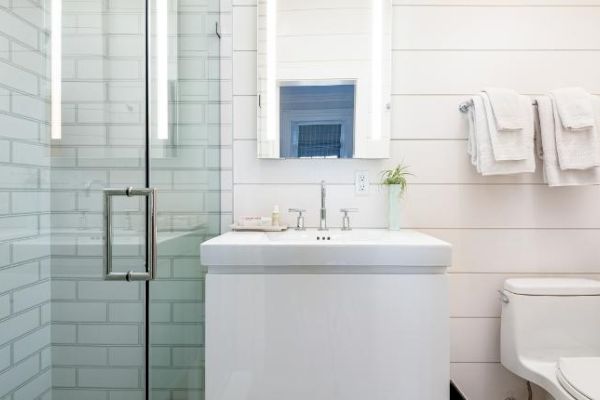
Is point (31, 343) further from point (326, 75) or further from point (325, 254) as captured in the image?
point (326, 75)

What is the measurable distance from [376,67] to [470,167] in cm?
57

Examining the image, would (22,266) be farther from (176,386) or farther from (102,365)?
(176,386)

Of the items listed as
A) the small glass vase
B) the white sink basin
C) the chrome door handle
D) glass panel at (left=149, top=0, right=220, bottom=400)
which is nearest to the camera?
the chrome door handle

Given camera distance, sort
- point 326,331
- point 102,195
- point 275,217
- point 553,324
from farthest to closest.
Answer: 1. point 275,217
2. point 553,324
3. point 326,331
4. point 102,195

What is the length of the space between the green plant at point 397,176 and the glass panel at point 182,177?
0.70 metres

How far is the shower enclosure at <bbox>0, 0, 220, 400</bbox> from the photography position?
98cm

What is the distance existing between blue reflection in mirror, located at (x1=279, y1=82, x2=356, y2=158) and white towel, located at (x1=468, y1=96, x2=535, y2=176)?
0.48 metres

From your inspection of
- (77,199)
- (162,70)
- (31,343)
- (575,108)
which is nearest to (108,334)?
(31,343)

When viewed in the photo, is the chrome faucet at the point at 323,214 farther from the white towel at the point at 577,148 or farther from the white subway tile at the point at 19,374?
the white subway tile at the point at 19,374

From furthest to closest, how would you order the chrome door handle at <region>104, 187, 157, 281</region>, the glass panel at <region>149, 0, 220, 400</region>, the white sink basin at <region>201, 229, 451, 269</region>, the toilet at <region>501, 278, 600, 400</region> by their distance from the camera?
the toilet at <region>501, 278, 600, 400</region> → the white sink basin at <region>201, 229, 451, 269</region> → the glass panel at <region>149, 0, 220, 400</region> → the chrome door handle at <region>104, 187, 157, 281</region>

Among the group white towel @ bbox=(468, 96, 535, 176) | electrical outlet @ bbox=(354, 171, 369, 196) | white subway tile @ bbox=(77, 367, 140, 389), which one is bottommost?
white subway tile @ bbox=(77, 367, 140, 389)

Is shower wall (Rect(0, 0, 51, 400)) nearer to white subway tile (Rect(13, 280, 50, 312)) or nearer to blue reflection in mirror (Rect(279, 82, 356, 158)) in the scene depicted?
white subway tile (Rect(13, 280, 50, 312))

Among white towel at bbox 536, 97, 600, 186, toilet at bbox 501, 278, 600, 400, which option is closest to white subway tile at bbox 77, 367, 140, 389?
toilet at bbox 501, 278, 600, 400

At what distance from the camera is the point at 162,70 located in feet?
3.62
